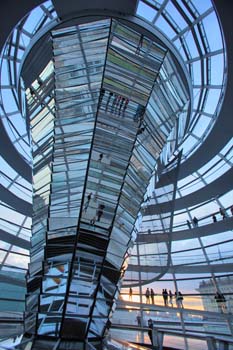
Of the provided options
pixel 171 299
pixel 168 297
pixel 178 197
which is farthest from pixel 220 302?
pixel 178 197

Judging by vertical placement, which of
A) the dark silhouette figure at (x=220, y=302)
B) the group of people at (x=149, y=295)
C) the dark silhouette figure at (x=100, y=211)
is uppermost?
the group of people at (x=149, y=295)

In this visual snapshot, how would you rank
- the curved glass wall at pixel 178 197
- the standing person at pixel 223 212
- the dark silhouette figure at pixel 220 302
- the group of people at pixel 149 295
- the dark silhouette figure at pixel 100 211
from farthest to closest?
the group of people at pixel 149 295 → the standing person at pixel 223 212 → the dark silhouette figure at pixel 220 302 → the curved glass wall at pixel 178 197 → the dark silhouette figure at pixel 100 211

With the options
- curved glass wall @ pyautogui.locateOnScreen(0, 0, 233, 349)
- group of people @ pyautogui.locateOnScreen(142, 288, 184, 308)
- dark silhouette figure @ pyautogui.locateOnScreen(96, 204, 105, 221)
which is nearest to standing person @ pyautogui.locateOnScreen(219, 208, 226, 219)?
curved glass wall @ pyautogui.locateOnScreen(0, 0, 233, 349)

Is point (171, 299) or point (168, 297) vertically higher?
point (168, 297)

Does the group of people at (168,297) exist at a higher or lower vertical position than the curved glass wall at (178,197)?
lower

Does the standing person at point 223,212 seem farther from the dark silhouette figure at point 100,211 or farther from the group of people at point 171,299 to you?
the dark silhouette figure at point 100,211

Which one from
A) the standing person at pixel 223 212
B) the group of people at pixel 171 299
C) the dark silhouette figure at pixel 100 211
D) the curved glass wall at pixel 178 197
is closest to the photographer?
the dark silhouette figure at pixel 100 211

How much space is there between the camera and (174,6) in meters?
9.10

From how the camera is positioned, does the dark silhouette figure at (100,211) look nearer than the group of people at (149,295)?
Yes

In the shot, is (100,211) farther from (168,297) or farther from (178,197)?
(168,297)

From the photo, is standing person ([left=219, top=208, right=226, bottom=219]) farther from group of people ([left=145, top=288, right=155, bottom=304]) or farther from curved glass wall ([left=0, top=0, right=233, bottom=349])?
group of people ([left=145, top=288, right=155, bottom=304])

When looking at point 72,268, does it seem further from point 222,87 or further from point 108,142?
point 222,87

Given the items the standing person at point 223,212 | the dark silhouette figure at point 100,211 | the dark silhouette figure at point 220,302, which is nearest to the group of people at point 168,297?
the dark silhouette figure at point 220,302

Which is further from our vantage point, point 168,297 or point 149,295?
point 149,295
